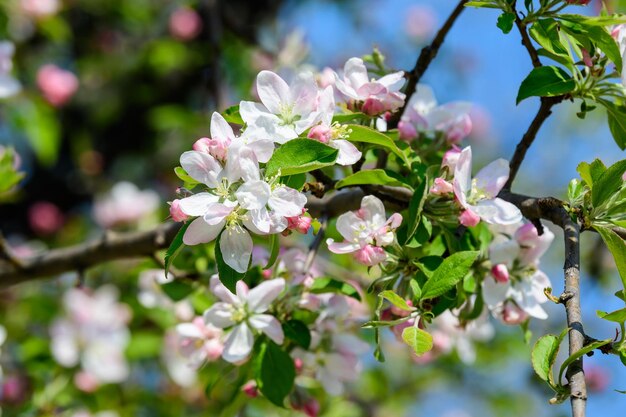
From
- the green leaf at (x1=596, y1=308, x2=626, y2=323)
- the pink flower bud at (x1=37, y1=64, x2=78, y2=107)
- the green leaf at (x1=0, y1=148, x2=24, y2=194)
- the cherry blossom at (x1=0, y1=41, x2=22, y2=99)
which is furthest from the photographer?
the pink flower bud at (x1=37, y1=64, x2=78, y2=107)

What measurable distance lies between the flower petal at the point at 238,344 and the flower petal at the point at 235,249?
0.77ft

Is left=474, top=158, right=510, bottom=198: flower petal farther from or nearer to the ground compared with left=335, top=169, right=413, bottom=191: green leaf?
farther from the ground

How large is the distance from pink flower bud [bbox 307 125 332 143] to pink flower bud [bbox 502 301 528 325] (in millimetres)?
460

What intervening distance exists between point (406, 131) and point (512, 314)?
0.34m

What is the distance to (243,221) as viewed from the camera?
3.29 feet

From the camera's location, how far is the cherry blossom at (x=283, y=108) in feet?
3.46

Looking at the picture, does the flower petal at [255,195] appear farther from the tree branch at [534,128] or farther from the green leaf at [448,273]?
the tree branch at [534,128]

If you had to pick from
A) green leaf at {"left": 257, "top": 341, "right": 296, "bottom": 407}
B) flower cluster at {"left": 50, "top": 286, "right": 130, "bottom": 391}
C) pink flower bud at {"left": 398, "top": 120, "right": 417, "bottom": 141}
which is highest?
pink flower bud at {"left": 398, "top": 120, "right": 417, "bottom": 141}

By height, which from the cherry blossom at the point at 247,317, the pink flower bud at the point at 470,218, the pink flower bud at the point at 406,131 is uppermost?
the pink flower bud at the point at 470,218

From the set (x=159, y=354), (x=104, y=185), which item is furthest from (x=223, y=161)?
(x=104, y=185)

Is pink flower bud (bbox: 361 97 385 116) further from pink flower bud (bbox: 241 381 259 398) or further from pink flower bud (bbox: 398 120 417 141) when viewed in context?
pink flower bud (bbox: 241 381 259 398)

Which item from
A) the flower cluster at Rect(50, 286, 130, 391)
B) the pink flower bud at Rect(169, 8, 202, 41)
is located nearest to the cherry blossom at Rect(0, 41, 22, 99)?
the flower cluster at Rect(50, 286, 130, 391)

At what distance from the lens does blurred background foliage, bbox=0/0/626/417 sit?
260cm

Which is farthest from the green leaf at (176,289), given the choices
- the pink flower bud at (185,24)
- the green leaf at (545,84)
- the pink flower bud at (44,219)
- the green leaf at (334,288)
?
the pink flower bud at (44,219)
